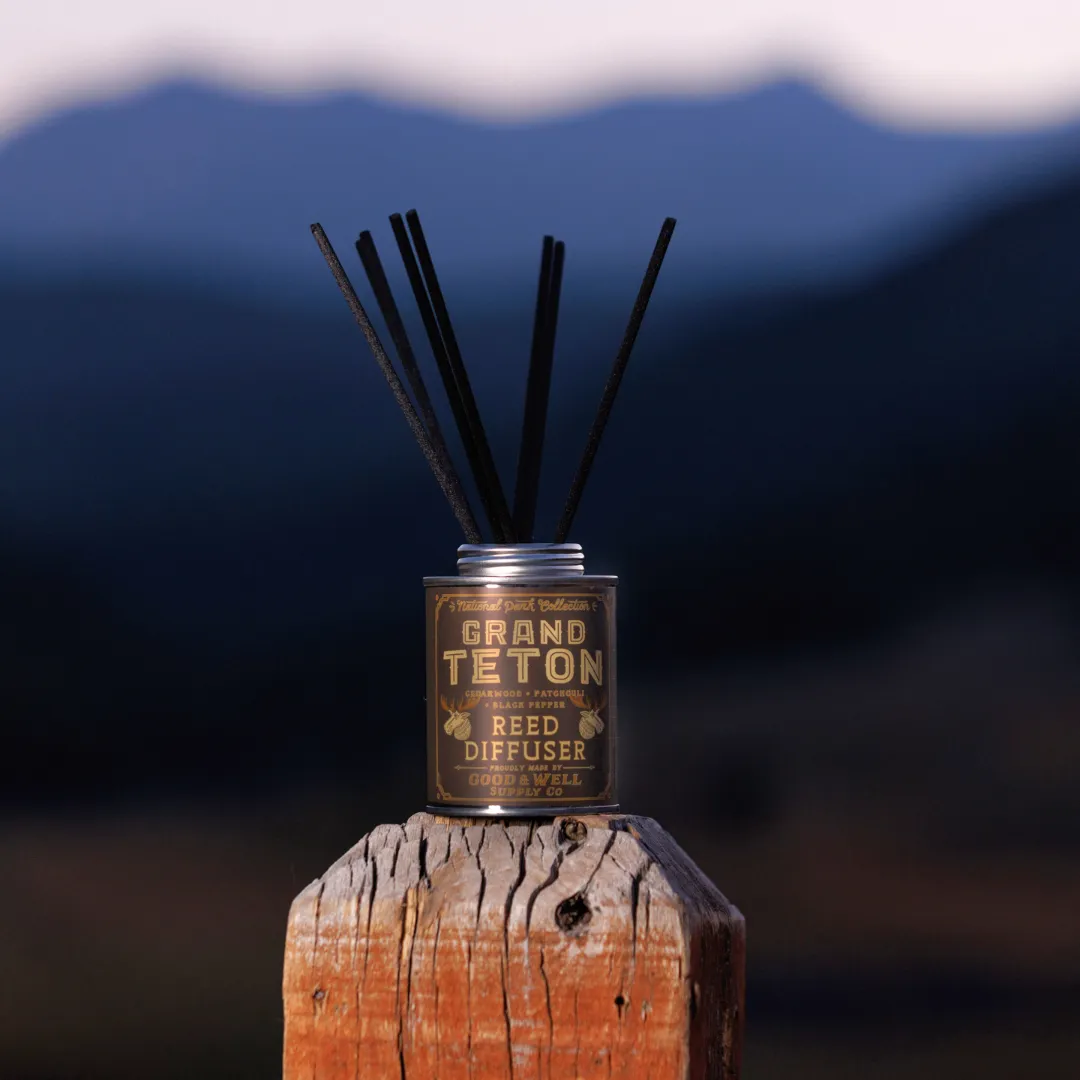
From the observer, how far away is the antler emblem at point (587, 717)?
5.12 feet

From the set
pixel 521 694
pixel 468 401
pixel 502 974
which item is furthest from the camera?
pixel 468 401

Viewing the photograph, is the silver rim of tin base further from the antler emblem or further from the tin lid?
the tin lid

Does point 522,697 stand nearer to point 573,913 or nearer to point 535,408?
point 573,913

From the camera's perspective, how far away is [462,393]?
1.69 meters

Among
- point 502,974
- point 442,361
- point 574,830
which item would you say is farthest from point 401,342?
point 502,974

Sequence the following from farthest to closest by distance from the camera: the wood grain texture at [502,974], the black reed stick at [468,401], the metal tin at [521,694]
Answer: the black reed stick at [468,401] < the metal tin at [521,694] < the wood grain texture at [502,974]

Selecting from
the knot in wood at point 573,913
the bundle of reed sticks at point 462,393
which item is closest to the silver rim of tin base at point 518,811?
the knot in wood at point 573,913

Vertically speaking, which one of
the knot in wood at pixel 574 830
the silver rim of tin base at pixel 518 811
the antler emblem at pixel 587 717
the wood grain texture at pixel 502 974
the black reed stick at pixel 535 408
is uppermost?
the black reed stick at pixel 535 408

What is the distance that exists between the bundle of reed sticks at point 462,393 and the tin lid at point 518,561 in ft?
0.13

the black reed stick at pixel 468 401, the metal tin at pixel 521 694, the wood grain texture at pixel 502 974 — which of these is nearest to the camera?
the wood grain texture at pixel 502 974

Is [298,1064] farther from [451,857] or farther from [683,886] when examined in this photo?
[683,886]

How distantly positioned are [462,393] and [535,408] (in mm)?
83

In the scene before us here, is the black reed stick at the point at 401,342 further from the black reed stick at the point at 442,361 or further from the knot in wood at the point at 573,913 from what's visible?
the knot in wood at the point at 573,913

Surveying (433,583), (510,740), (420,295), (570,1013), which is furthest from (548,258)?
(570,1013)
